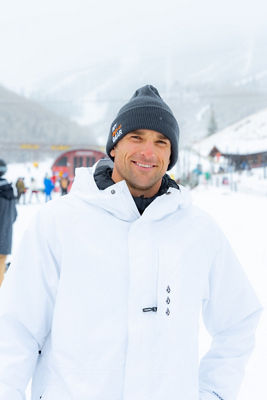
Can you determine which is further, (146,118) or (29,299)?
(146,118)

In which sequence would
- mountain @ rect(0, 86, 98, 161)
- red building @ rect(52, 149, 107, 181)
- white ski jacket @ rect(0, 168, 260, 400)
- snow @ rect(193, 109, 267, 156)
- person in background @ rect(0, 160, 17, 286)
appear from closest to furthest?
white ski jacket @ rect(0, 168, 260, 400), person in background @ rect(0, 160, 17, 286), red building @ rect(52, 149, 107, 181), snow @ rect(193, 109, 267, 156), mountain @ rect(0, 86, 98, 161)

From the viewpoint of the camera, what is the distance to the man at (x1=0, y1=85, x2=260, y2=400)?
4.01 ft

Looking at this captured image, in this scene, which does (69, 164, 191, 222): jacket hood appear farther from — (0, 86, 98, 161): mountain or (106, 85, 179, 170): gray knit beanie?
(0, 86, 98, 161): mountain

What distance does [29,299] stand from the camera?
4.22 ft

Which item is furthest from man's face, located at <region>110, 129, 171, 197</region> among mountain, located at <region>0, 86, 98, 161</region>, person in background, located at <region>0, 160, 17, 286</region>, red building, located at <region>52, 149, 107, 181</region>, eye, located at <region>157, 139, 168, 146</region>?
mountain, located at <region>0, 86, 98, 161</region>

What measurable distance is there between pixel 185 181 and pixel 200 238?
31.0 metres

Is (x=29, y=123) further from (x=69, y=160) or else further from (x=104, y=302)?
(x=104, y=302)

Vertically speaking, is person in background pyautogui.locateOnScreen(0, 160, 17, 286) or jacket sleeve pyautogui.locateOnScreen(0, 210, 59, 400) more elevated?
person in background pyautogui.locateOnScreen(0, 160, 17, 286)

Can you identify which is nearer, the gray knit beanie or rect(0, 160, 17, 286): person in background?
the gray knit beanie

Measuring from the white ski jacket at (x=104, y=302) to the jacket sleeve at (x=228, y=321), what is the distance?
8 centimetres

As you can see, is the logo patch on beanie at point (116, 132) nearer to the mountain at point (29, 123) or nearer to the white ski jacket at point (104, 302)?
the white ski jacket at point (104, 302)

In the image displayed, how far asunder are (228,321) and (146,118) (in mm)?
831

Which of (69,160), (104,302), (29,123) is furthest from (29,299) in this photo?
(29,123)

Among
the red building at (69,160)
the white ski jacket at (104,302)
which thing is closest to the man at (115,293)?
the white ski jacket at (104,302)
